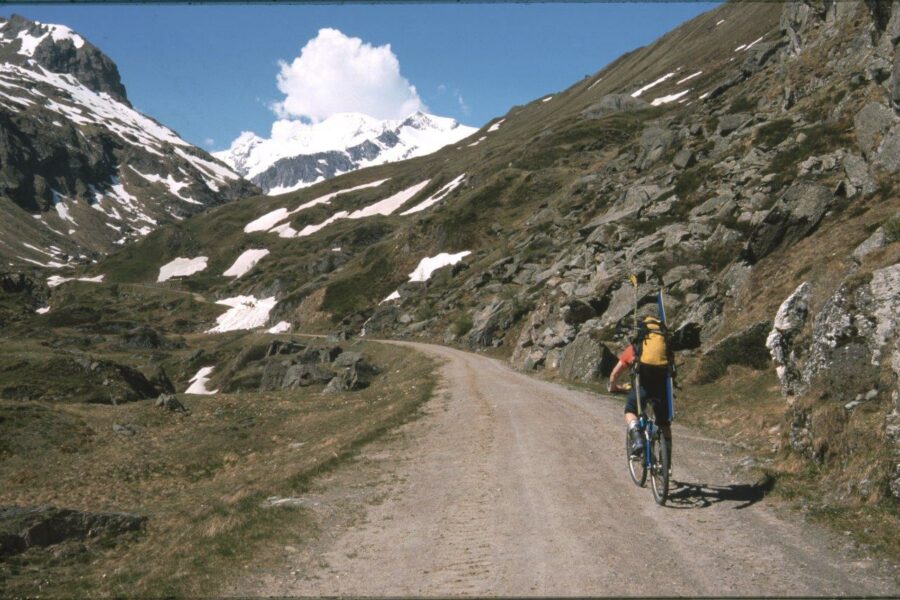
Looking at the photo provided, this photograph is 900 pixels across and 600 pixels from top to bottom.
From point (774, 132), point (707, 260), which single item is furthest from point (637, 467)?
point (774, 132)

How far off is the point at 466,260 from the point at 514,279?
19135 millimetres

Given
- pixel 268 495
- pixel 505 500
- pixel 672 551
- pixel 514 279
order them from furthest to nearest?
pixel 514 279 < pixel 268 495 < pixel 505 500 < pixel 672 551

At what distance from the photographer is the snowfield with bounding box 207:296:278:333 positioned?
342 feet

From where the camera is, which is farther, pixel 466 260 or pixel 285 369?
pixel 466 260

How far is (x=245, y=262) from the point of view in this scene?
154 metres

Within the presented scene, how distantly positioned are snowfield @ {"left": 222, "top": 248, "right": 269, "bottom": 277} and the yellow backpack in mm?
146562

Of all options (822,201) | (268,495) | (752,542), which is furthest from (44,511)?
(822,201)

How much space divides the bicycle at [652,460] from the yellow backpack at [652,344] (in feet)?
2.45

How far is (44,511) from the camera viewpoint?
1423 centimetres

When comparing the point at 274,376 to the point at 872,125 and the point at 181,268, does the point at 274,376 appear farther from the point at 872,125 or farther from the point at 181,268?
the point at 181,268

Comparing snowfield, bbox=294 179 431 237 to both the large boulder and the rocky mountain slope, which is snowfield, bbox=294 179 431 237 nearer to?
the rocky mountain slope

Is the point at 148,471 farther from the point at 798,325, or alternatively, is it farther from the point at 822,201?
the point at 822,201

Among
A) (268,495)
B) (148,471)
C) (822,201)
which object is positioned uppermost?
(822,201)

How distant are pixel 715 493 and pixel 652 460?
1.37 meters
